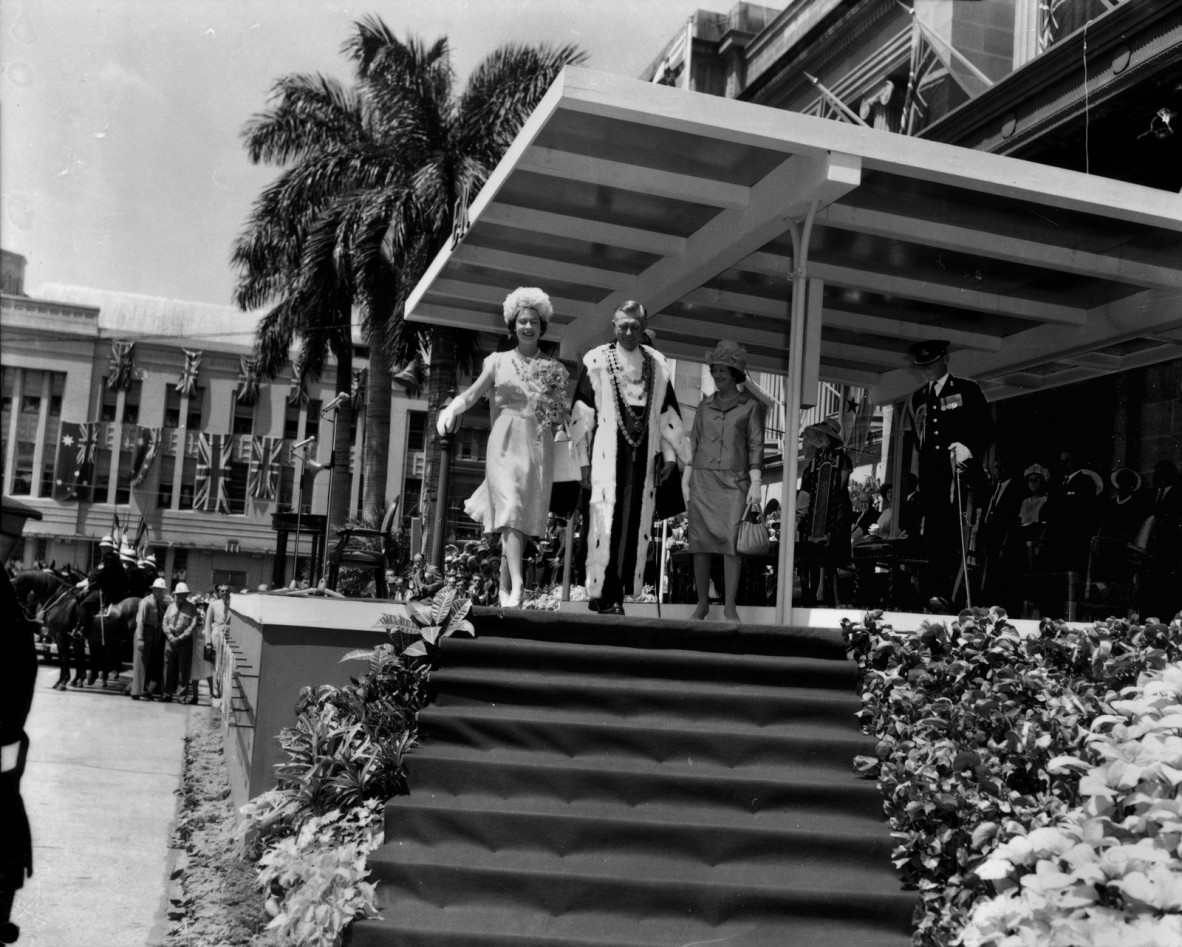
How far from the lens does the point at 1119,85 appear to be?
1082cm

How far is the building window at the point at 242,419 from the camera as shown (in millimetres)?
62219

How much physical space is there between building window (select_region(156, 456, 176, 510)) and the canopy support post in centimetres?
5707

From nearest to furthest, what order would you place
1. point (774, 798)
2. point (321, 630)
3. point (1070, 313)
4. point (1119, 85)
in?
1. point (774, 798)
2. point (321, 630)
3. point (1070, 313)
4. point (1119, 85)

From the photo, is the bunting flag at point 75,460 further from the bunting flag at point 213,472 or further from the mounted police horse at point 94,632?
the mounted police horse at point 94,632

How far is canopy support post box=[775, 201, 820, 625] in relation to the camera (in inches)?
286

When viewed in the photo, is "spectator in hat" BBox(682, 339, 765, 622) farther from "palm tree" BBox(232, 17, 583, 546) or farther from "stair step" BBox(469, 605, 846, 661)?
"palm tree" BBox(232, 17, 583, 546)

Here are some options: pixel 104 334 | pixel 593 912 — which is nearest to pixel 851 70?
pixel 593 912

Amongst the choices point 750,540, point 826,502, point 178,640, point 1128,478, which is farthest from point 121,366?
point 750,540

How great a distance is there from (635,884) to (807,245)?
413cm

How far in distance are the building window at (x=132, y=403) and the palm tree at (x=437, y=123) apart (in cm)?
4271

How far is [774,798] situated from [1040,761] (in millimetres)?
→ 1157

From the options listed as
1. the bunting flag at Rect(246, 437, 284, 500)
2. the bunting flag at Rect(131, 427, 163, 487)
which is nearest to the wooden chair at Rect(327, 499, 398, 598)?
the bunting flag at Rect(246, 437, 284, 500)

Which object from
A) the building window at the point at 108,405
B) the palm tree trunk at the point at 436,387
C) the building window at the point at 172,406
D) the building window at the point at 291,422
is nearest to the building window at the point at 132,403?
the building window at the point at 108,405

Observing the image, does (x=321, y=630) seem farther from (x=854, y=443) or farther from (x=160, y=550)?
(x=160, y=550)
